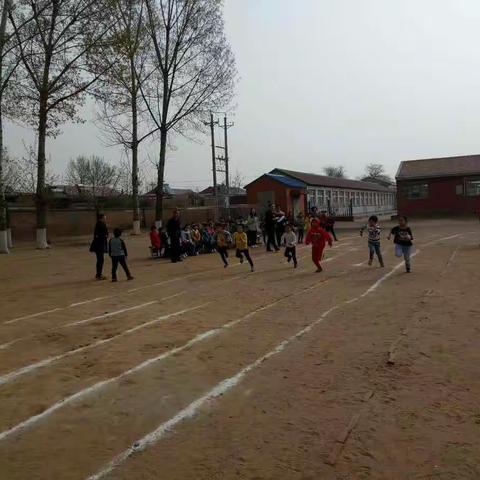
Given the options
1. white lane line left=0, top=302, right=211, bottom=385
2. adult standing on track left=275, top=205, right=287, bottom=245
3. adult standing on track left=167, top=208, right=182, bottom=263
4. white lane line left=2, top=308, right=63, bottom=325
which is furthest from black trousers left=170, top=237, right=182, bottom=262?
white lane line left=0, top=302, right=211, bottom=385

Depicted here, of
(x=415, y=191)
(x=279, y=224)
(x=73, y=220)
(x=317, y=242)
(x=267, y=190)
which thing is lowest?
(x=317, y=242)

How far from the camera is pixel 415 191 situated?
49.3m

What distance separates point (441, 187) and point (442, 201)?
1.15 metres

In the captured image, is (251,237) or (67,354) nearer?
(67,354)

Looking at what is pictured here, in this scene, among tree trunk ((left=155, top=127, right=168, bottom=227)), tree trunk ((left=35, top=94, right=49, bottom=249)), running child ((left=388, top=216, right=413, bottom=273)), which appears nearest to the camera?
running child ((left=388, top=216, right=413, bottom=273))

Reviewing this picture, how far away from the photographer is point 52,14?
23531 millimetres

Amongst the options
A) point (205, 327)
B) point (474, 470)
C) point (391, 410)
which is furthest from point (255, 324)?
point (474, 470)

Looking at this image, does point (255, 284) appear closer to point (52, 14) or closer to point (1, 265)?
point (1, 265)

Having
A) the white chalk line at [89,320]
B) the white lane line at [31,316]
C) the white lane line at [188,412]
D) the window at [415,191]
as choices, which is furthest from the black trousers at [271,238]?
the window at [415,191]

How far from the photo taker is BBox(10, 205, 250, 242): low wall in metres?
30.6

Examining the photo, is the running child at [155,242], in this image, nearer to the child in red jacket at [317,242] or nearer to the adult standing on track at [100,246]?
the adult standing on track at [100,246]

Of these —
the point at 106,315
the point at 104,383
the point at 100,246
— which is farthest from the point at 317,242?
the point at 104,383

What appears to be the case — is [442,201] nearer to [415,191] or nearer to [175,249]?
[415,191]

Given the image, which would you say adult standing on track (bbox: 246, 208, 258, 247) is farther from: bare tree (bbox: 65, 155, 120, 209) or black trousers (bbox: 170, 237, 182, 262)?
bare tree (bbox: 65, 155, 120, 209)
